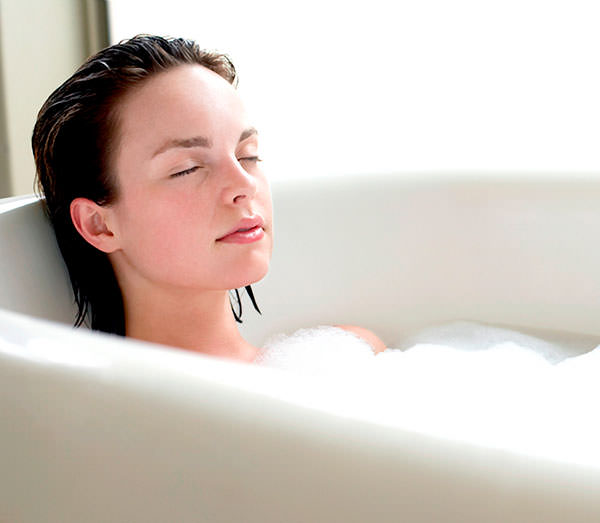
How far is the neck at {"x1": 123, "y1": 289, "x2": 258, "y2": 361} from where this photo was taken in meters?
1.12

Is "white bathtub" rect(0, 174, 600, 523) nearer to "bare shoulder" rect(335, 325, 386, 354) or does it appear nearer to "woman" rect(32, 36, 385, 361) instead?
"woman" rect(32, 36, 385, 361)

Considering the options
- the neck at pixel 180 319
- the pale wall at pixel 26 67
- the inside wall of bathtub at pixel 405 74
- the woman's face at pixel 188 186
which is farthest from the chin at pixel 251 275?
the pale wall at pixel 26 67

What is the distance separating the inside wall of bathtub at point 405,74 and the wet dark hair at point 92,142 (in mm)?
822

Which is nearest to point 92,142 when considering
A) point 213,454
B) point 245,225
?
point 245,225

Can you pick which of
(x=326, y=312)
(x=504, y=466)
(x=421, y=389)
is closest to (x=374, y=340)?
(x=326, y=312)

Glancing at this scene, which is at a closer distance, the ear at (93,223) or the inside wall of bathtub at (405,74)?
the ear at (93,223)

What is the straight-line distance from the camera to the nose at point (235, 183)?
999 millimetres

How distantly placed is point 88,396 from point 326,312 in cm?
108

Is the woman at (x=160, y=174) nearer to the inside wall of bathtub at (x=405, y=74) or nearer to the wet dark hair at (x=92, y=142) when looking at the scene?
the wet dark hair at (x=92, y=142)

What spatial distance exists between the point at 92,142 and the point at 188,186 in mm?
144

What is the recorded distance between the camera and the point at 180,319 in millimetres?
1132

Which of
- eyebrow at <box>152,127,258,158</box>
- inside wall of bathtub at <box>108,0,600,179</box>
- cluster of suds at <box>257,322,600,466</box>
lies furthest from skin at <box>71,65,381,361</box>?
inside wall of bathtub at <box>108,0,600,179</box>

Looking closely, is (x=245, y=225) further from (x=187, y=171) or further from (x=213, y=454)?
(x=213, y=454)

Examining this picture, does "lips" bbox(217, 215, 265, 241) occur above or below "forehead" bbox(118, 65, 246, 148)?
below
